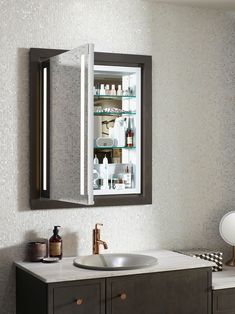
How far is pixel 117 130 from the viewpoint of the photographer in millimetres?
4047

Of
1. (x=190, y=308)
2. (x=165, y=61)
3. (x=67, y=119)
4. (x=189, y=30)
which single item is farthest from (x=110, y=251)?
(x=189, y=30)

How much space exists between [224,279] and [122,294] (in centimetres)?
76

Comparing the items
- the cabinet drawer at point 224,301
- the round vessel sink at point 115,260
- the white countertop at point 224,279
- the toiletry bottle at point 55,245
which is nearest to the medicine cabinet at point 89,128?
the toiletry bottle at point 55,245

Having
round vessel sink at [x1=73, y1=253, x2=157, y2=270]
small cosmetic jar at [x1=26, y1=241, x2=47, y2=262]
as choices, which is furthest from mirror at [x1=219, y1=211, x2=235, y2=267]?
small cosmetic jar at [x1=26, y1=241, x2=47, y2=262]

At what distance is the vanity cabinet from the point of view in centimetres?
326

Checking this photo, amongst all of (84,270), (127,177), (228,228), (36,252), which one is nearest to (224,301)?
(228,228)

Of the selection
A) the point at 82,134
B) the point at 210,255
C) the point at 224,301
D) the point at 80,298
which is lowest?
the point at 224,301

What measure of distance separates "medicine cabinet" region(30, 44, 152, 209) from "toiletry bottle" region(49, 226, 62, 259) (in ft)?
0.61

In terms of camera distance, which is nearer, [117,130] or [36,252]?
[36,252]

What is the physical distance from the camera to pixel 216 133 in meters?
4.36

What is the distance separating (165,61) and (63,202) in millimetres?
1168

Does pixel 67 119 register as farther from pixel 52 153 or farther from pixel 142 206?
pixel 142 206

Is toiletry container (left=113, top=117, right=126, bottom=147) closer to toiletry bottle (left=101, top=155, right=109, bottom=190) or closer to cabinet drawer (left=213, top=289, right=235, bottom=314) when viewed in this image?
toiletry bottle (left=101, top=155, right=109, bottom=190)

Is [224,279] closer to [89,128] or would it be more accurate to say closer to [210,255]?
[210,255]
